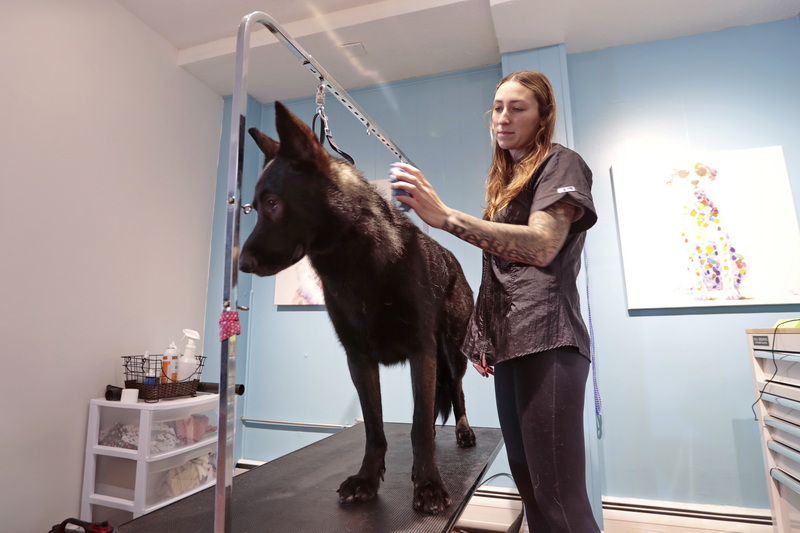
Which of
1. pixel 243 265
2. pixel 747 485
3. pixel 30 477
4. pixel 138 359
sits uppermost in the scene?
pixel 243 265

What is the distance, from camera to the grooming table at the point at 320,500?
958 mm

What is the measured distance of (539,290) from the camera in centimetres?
99

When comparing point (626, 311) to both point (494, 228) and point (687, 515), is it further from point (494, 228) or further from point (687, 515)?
point (494, 228)

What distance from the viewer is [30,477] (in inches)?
81.3

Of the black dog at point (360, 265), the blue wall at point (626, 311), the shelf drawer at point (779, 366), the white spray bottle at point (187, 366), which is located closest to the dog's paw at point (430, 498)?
the black dog at point (360, 265)

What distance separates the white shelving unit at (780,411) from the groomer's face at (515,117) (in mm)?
1418

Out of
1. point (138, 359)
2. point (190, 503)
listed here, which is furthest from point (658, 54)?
point (138, 359)

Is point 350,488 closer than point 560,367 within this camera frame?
No

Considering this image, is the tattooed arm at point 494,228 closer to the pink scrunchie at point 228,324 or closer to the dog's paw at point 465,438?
the pink scrunchie at point 228,324

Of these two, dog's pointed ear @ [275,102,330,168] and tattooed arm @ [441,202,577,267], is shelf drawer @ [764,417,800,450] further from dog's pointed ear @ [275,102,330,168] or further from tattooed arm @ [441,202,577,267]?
dog's pointed ear @ [275,102,330,168]

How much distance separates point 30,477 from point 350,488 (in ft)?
6.43

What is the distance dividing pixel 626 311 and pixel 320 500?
2175mm

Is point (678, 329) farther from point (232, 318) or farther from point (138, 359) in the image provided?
point (138, 359)

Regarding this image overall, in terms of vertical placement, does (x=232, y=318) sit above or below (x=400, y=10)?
below
